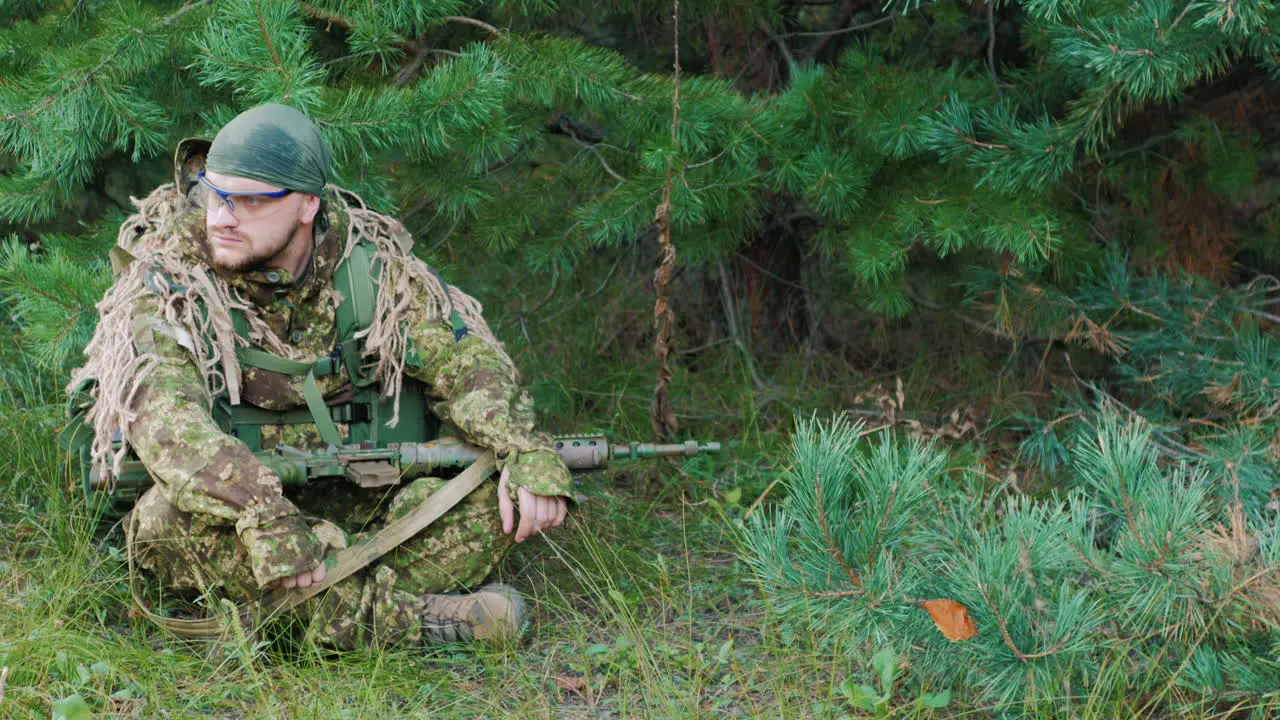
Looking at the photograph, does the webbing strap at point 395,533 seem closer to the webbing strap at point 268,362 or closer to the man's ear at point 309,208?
the webbing strap at point 268,362

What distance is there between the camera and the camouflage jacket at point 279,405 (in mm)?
2641

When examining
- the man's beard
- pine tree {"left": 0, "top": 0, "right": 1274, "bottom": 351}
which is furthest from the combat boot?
pine tree {"left": 0, "top": 0, "right": 1274, "bottom": 351}

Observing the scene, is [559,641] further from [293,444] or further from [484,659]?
[293,444]

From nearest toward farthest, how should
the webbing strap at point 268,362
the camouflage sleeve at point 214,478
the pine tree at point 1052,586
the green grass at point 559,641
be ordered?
the pine tree at point 1052,586 → the green grass at point 559,641 → the camouflage sleeve at point 214,478 → the webbing strap at point 268,362

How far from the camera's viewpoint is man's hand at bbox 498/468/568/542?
9.39 feet

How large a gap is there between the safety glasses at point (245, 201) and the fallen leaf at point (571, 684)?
1317 millimetres

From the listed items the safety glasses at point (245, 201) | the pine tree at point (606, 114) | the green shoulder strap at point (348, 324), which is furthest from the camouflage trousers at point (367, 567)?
the pine tree at point (606, 114)

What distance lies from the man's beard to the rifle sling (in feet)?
2.19

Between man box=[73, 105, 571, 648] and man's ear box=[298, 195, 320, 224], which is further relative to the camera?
man's ear box=[298, 195, 320, 224]

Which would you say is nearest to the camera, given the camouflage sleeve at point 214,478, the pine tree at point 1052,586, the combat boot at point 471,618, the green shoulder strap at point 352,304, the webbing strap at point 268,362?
the pine tree at point 1052,586

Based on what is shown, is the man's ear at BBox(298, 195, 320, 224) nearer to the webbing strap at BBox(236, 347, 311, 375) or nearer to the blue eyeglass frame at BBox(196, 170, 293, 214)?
the blue eyeglass frame at BBox(196, 170, 293, 214)

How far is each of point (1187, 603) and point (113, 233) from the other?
9.88 ft

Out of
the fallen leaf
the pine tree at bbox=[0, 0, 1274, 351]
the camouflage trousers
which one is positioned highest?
the pine tree at bbox=[0, 0, 1274, 351]

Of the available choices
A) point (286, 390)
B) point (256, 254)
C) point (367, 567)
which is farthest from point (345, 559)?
point (256, 254)
